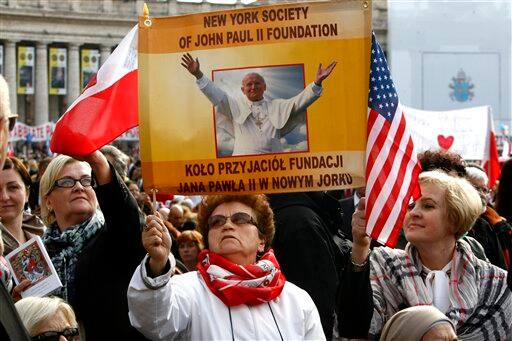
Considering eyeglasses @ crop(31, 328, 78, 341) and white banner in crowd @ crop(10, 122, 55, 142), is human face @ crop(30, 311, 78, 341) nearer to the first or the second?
eyeglasses @ crop(31, 328, 78, 341)

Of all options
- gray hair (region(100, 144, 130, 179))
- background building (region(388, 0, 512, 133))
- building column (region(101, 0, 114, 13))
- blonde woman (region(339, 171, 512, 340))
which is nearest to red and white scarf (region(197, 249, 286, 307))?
blonde woman (region(339, 171, 512, 340))

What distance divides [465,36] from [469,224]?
3204 centimetres

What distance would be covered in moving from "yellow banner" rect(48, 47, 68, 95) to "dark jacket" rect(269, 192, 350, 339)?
216 feet

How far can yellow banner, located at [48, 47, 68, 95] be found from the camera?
7085cm

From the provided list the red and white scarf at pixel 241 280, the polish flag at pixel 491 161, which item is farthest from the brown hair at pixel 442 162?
the polish flag at pixel 491 161

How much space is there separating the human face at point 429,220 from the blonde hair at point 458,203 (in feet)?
0.09

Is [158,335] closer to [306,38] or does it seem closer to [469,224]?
[306,38]

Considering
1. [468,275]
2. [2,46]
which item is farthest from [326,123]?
[2,46]

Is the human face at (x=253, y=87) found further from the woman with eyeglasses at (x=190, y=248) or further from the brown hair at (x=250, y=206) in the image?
the woman with eyeglasses at (x=190, y=248)

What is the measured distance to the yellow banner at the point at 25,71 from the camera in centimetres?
6856

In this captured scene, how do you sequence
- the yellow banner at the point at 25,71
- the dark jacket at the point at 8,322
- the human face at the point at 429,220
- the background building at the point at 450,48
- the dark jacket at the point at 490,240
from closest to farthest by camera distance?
the dark jacket at the point at 8,322 → the human face at the point at 429,220 → the dark jacket at the point at 490,240 → the background building at the point at 450,48 → the yellow banner at the point at 25,71

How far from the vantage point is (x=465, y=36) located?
3738 cm

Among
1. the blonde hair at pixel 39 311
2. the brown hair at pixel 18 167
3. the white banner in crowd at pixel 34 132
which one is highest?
the white banner in crowd at pixel 34 132

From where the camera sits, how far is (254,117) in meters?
5.48
